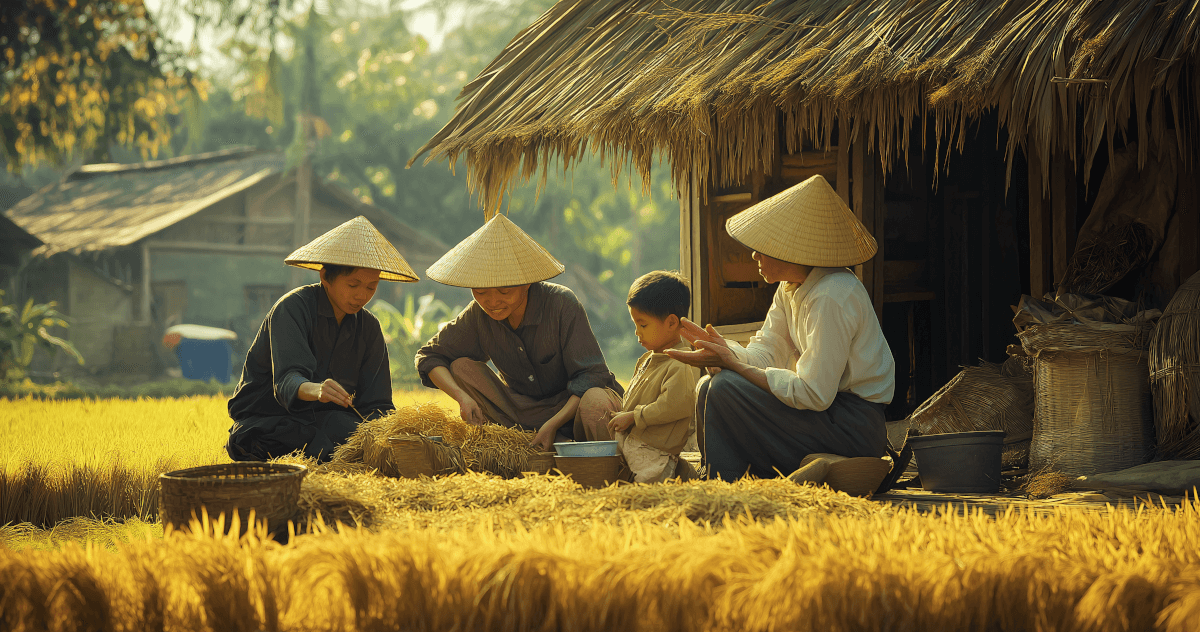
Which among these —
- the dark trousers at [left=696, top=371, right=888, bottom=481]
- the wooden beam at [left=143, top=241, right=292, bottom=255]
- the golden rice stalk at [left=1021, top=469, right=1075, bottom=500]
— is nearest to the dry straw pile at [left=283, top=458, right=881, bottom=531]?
the dark trousers at [left=696, top=371, right=888, bottom=481]

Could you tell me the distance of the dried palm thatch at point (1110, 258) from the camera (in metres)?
5.29

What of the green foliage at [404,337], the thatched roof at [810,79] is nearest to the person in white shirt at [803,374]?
the thatched roof at [810,79]

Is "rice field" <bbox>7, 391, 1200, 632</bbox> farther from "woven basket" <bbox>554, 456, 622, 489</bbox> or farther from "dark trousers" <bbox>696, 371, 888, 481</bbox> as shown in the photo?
"dark trousers" <bbox>696, 371, 888, 481</bbox>

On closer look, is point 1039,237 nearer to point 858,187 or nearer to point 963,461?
point 858,187

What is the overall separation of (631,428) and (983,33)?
2.39 m

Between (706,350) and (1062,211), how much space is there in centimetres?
304

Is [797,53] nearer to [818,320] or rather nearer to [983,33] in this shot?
[983,33]

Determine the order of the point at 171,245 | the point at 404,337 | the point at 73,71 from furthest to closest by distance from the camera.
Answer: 1. the point at 171,245
2. the point at 404,337
3. the point at 73,71

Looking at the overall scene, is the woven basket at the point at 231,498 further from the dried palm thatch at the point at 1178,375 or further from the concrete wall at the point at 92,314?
the concrete wall at the point at 92,314

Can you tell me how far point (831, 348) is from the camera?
3.90m

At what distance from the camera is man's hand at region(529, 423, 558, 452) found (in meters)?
4.70

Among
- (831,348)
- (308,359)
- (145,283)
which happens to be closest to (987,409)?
(831,348)

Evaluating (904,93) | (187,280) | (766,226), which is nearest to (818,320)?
(766,226)

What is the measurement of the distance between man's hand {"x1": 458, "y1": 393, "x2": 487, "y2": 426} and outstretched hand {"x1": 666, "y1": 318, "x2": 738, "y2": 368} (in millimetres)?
1298
